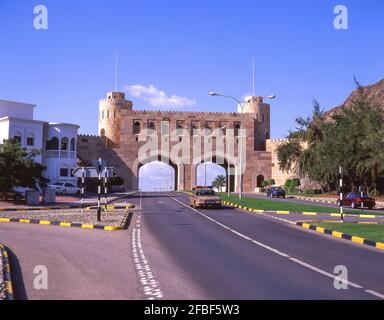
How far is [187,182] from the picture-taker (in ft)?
288

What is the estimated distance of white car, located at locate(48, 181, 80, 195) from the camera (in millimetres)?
54062

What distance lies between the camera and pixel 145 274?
9695 millimetres

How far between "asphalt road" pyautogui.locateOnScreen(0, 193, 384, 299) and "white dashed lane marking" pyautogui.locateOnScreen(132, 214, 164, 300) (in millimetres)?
17

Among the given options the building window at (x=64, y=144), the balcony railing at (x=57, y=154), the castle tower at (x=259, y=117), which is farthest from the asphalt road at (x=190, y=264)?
the castle tower at (x=259, y=117)

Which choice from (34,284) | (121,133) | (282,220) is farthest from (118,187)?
(34,284)

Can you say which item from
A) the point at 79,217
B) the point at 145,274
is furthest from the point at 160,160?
the point at 145,274

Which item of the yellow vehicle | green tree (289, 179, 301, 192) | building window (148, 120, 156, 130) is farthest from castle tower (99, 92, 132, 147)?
the yellow vehicle

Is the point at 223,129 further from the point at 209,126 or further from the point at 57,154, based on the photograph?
the point at 57,154

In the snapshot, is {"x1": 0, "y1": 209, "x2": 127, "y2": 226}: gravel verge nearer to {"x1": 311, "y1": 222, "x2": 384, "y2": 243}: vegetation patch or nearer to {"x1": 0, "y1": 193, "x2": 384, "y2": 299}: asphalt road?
{"x1": 0, "y1": 193, "x2": 384, "y2": 299}: asphalt road

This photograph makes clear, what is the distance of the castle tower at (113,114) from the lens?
3521 inches

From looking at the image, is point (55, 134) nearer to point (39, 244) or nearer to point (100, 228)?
point (100, 228)

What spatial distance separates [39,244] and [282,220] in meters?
13.0

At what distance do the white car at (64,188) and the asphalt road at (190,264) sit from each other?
119 feet

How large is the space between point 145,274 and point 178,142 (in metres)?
78.2
